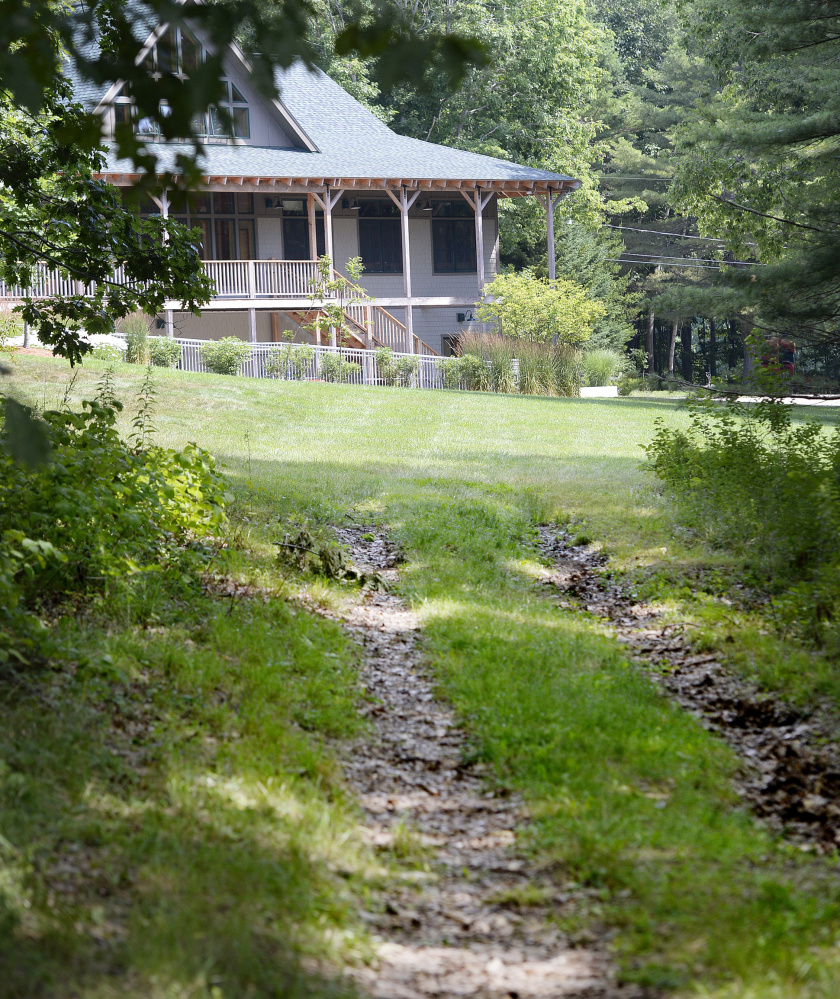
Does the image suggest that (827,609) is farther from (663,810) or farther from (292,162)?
(292,162)

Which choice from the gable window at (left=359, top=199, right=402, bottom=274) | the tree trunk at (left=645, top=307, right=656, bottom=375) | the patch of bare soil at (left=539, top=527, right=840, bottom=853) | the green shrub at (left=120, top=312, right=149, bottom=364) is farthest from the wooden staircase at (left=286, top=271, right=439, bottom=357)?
the tree trunk at (left=645, top=307, right=656, bottom=375)

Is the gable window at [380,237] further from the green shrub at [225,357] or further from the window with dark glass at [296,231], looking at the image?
the green shrub at [225,357]

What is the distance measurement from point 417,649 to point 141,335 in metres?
17.2

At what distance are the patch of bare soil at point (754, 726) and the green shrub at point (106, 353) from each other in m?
14.7

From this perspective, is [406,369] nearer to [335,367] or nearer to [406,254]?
[335,367]

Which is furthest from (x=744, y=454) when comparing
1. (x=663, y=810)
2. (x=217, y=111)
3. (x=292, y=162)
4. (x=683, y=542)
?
(x=292, y=162)

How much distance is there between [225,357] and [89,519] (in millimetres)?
17877

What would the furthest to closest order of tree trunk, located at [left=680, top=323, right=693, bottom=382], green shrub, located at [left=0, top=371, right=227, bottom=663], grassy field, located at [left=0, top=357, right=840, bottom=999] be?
tree trunk, located at [left=680, top=323, right=693, bottom=382] < green shrub, located at [left=0, top=371, right=227, bottom=663] < grassy field, located at [left=0, top=357, right=840, bottom=999]

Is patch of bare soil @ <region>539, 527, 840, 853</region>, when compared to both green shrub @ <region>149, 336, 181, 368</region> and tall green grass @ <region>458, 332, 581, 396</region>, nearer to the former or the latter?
green shrub @ <region>149, 336, 181, 368</region>

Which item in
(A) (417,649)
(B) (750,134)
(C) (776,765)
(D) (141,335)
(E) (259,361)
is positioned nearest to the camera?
(C) (776,765)

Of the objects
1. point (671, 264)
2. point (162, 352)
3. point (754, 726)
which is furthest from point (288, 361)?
point (671, 264)

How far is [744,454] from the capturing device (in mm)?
9219

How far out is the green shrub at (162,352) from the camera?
71.8ft

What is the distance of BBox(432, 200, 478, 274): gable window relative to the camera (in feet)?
106
